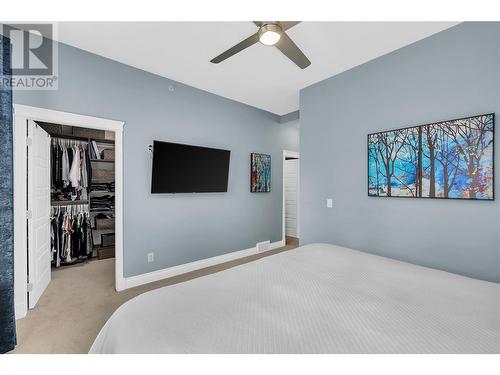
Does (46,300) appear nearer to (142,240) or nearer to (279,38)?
(142,240)

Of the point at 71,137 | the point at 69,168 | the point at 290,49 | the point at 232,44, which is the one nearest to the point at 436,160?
the point at 290,49

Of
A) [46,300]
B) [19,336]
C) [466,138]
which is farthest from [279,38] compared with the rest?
[46,300]

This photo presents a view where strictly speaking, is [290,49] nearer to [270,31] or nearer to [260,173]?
[270,31]

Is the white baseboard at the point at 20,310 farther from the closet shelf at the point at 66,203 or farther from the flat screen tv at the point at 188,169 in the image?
the closet shelf at the point at 66,203

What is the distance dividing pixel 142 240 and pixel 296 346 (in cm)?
247

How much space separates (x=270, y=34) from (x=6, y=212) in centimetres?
235

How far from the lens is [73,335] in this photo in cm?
186

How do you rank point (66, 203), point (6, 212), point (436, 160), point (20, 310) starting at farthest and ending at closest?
1. point (66, 203)
2. point (20, 310)
3. point (436, 160)
4. point (6, 212)

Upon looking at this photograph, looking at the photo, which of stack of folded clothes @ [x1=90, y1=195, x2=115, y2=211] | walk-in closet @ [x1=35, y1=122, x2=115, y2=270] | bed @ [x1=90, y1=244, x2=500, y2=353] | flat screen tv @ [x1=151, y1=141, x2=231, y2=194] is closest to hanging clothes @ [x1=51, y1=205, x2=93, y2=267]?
walk-in closet @ [x1=35, y1=122, x2=115, y2=270]

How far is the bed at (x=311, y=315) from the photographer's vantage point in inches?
33.1

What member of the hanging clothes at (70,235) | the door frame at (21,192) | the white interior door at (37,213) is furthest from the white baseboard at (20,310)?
the hanging clothes at (70,235)

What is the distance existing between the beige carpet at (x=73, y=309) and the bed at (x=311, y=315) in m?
1.15

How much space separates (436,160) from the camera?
192 cm

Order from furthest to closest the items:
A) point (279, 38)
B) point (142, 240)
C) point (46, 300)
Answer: point (142, 240) → point (46, 300) → point (279, 38)
